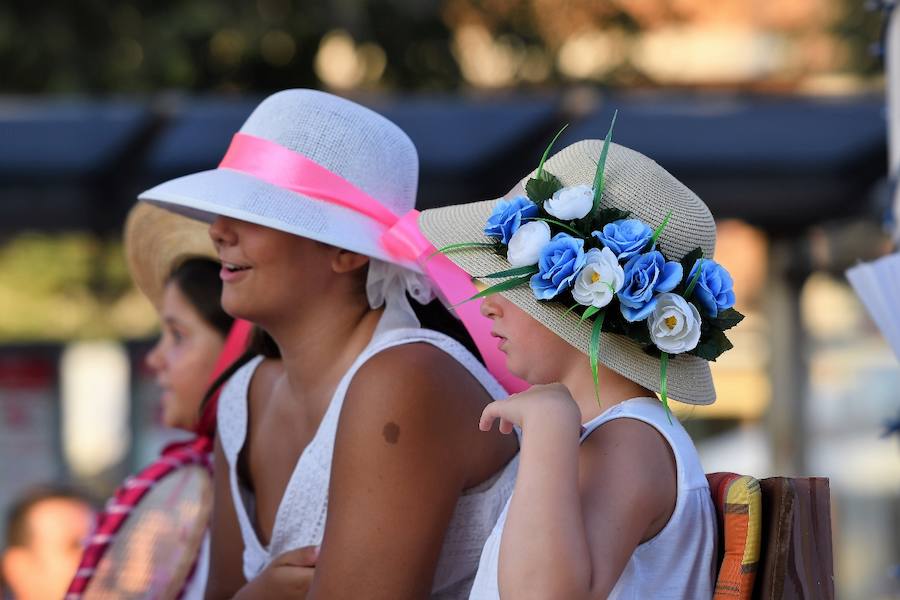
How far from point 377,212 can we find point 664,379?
3.07 feet

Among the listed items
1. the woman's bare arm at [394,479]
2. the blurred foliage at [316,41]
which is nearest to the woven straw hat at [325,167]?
the woman's bare arm at [394,479]

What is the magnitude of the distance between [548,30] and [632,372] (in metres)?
8.39

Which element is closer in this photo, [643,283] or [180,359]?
[643,283]

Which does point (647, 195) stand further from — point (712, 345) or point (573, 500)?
point (573, 500)

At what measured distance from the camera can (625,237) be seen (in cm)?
188

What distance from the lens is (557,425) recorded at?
1.76 metres

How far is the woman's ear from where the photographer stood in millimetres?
2619

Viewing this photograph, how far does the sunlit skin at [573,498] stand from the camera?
5.47 ft

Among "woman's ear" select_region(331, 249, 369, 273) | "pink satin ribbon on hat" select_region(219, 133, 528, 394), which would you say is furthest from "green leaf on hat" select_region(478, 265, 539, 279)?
"woman's ear" select_region(331, 249, 369, 273)

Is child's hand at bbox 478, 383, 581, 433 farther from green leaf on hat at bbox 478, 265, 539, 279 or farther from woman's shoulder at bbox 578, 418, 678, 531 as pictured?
green leaf on hat at bbox 478, 265, 539, 279

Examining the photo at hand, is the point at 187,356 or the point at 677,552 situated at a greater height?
the point at 187,356

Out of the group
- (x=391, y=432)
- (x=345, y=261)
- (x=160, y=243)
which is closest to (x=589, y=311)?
(x=391, y=432)

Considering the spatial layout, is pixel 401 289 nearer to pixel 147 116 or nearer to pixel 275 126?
pixel 275 126

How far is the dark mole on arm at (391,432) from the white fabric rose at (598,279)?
545 millimetres
